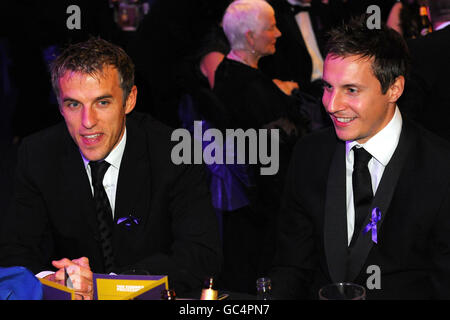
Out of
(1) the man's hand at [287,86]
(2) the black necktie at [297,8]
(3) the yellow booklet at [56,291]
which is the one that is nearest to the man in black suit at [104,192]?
(3) the yellow booklet at [56,291]

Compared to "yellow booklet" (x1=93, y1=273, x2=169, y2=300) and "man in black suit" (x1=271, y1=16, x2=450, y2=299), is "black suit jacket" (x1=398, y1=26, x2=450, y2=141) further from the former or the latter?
"yellow booklet" (x1=93, y1=273, x2=169, y2=300)

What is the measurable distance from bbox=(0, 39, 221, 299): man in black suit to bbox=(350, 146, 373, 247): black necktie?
575 mm

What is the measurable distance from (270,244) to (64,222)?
2168 millimetres

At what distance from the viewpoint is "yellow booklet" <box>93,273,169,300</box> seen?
162 cm

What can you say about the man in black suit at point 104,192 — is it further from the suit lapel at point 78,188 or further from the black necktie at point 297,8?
the black necktie at point 297,8

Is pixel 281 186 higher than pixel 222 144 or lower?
lower

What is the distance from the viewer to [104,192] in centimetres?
251

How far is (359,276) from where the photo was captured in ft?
7.41

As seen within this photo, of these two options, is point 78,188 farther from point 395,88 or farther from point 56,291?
A: point 395,88

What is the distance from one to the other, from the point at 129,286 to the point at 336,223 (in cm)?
94
